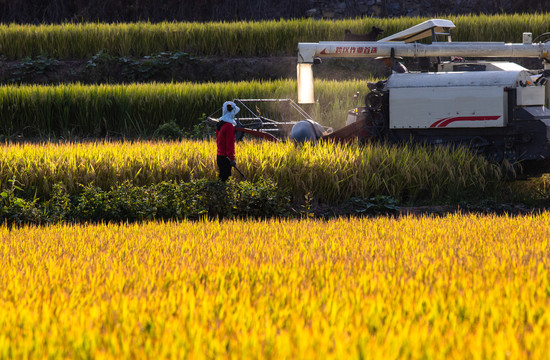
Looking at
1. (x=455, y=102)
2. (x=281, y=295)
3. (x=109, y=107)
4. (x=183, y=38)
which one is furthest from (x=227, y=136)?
(x=183, y=38)

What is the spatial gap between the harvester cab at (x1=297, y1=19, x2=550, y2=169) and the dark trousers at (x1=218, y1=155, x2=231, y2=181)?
2082 millimetres

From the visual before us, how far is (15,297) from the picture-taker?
4.15 meters

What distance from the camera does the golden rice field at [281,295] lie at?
10.5 feet

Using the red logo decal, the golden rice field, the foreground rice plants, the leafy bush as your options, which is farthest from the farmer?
the red logo decal

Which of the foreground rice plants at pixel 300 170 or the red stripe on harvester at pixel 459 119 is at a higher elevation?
the red stripe on harvester at pixel 459 119

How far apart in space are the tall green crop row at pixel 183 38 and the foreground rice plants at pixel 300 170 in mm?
13521

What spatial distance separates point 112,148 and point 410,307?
7244 millimetres

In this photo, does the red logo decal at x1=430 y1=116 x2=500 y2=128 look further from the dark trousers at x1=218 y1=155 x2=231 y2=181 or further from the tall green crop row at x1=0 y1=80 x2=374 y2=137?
the tall green crop row at x1=0 y1=80 x2=374 y2=137

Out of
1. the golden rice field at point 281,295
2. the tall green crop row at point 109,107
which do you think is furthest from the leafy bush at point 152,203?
the tall green crop row at point 109,107

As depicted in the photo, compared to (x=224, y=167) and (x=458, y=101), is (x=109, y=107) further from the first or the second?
(x=458, y=101)

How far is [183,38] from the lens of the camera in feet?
75.5

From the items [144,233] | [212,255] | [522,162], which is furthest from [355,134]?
[212,255]

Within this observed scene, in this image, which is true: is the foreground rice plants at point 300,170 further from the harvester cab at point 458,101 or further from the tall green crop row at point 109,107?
the tall green crop row at point 109,107

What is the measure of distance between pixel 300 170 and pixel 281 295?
5.26 meters
